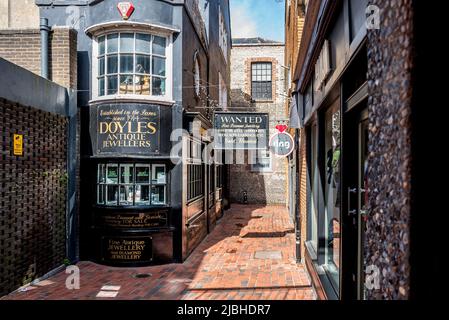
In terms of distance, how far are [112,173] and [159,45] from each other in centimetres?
331

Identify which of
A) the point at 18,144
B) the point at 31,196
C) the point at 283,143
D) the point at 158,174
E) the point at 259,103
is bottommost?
the point at 31,196

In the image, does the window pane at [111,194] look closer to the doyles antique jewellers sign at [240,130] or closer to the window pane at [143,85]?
the window pane at [143,85]

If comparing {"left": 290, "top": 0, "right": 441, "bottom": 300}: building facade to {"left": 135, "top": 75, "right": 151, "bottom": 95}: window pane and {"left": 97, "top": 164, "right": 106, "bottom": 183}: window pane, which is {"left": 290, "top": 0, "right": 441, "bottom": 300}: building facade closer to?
{"left": 135, "top": 75, "right": 151, "bottom": 95}: window pane

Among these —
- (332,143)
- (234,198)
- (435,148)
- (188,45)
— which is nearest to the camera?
(435,148)

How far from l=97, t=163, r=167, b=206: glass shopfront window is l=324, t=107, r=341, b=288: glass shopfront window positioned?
445cm

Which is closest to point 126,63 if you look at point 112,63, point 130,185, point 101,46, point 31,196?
point 112,63

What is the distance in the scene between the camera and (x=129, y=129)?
27.7 ft

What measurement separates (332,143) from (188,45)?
5813 millimetres

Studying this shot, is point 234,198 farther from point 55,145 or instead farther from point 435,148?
point 435,148

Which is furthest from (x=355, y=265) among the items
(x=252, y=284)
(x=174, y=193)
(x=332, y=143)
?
(x=174, y=193)

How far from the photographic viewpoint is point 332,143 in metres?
5.14

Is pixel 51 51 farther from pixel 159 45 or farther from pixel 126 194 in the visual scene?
pixel 126 194

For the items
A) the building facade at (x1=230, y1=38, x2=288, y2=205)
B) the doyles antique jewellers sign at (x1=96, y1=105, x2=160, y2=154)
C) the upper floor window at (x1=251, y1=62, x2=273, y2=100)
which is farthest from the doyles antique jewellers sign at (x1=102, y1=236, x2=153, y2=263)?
the upper floor window at (x1=251, y1=62, x2=273, y2=100)

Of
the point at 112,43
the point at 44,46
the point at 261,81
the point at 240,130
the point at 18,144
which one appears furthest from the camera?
the point at 261,81
